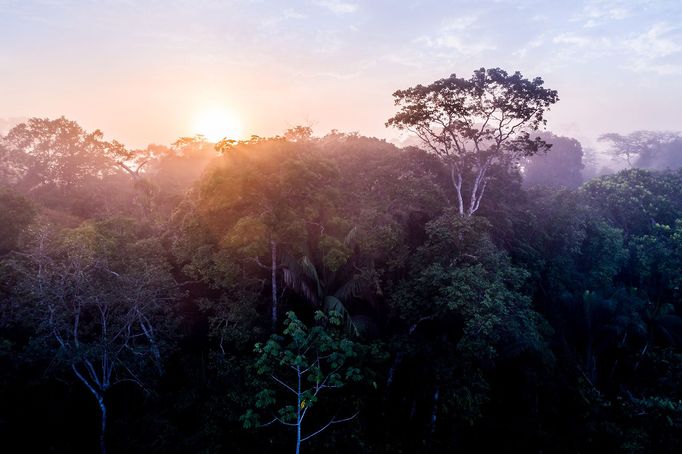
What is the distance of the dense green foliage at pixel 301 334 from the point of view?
9.03 m

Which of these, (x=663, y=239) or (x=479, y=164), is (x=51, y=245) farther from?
(x=663, y=239)

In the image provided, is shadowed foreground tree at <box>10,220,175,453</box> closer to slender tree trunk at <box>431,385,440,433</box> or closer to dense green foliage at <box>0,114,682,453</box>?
dense green foliage at <box>0,114,682,453</box>

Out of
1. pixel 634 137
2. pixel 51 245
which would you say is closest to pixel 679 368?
pixel 51 245

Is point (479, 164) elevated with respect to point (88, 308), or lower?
elevated

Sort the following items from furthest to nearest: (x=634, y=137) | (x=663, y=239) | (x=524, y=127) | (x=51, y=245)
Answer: (x=634, y=137) → (x=663, y=239) → (x=524, y=127) → (x=51, y=245)

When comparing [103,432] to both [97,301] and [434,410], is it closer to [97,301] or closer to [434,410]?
[97,301]

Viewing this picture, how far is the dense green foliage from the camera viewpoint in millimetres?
9031

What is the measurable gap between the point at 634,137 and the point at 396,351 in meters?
76.2

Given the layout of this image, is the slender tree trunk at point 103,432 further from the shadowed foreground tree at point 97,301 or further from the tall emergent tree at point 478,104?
the tall emergent tree at point 478,104

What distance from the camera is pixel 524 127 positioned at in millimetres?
16656

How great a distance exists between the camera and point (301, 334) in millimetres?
7625

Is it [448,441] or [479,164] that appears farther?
[479,164]

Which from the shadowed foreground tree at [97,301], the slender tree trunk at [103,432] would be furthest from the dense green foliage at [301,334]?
the slender tree trunk at [103,432]

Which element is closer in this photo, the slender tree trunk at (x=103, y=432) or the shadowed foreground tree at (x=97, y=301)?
the shadowed foreground tree at (x=97, y=301)
